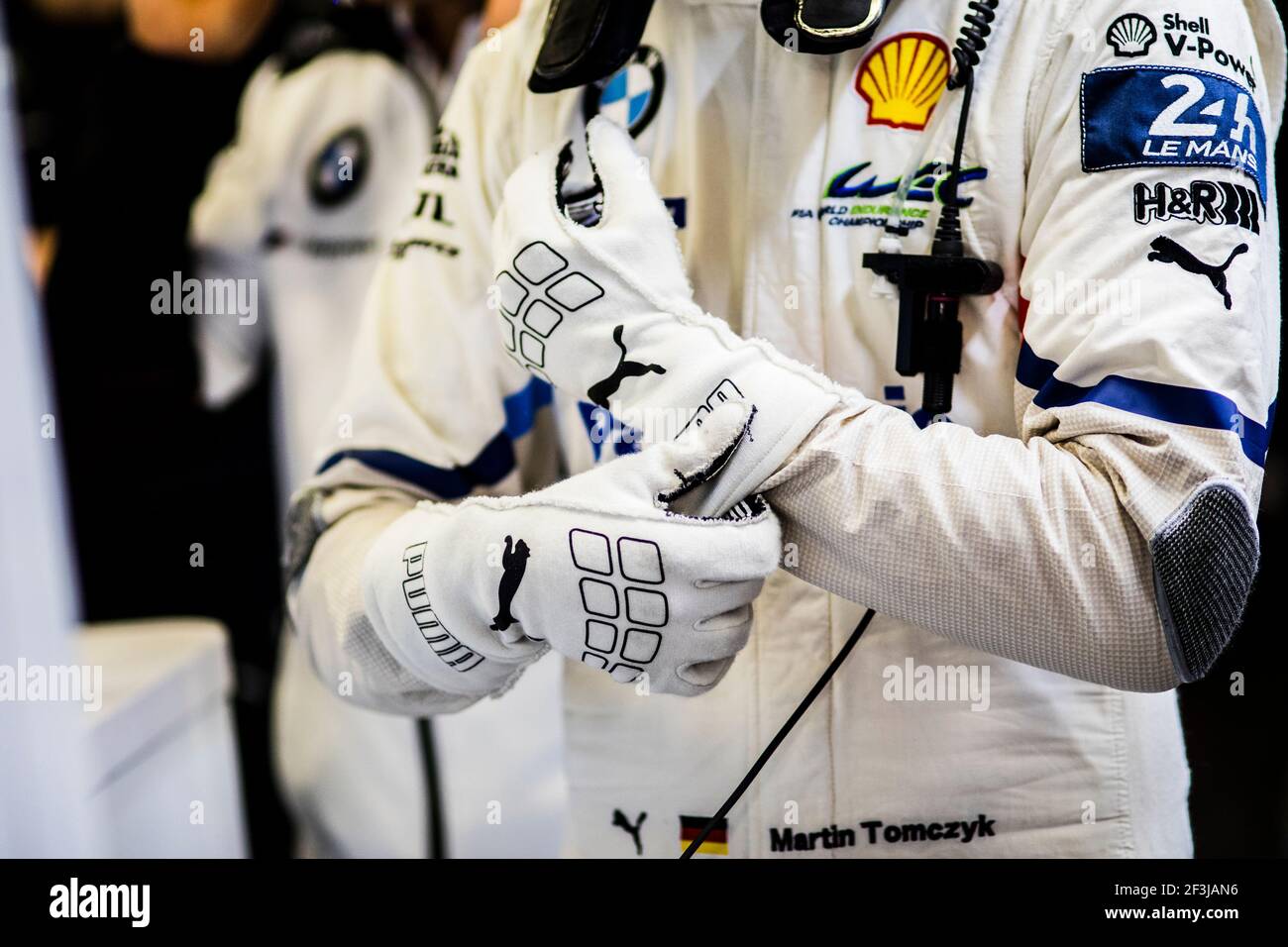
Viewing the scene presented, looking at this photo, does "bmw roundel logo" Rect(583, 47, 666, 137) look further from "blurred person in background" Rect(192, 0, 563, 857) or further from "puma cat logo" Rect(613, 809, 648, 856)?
"blurred person in background" Rect(192, 0, 563, 857)

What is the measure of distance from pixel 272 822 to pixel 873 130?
1.58 m

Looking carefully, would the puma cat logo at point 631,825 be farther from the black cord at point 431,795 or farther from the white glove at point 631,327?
the black cord at point 431,795

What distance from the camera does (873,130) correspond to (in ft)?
2.78

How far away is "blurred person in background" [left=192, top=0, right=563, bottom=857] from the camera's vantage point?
5.33 feet

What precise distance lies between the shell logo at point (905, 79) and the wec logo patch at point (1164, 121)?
111mm

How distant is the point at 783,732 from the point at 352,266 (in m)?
1.02

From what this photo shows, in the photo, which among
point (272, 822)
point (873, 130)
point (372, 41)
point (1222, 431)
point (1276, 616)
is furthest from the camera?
point (272, 822)

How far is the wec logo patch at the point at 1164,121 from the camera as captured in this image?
2.44ft

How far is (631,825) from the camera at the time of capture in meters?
0.98

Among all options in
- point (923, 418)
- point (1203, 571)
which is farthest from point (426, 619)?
point (1203, 571)

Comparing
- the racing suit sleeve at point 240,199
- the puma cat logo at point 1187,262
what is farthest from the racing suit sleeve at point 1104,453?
the racing suit sleeve at point 240,199

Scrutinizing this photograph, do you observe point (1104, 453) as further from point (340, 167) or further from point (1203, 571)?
point (340, 167)
